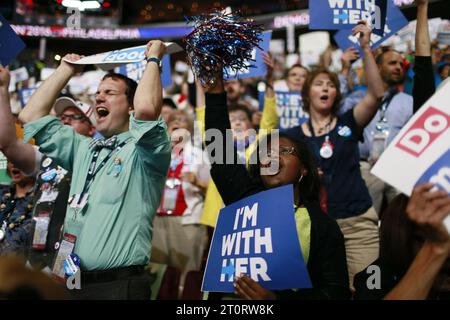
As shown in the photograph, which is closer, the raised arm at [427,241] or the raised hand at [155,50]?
the raised arm at [427,241]

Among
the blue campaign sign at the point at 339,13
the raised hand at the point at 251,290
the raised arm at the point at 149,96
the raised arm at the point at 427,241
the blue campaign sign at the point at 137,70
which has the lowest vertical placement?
the raised hand at the point at 251,290

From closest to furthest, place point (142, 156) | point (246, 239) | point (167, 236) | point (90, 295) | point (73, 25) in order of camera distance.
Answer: point (246, 239), point (90, 295), point (142, 156), point (73, 25), point (167, 236)

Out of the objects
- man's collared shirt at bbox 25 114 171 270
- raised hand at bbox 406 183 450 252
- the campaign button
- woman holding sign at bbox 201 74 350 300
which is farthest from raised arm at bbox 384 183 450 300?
the campaign button

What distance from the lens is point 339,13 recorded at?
160 inches

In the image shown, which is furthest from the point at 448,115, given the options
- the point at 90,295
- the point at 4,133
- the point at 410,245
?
the point at 4,133

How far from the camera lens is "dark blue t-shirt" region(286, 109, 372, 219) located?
3.78m

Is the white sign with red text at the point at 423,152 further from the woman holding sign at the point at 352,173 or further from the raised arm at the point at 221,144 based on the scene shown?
the woman holding sign at the point at 352,173

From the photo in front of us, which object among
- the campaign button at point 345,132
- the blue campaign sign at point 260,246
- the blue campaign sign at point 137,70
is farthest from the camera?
the blue campaign sign at point 137,70

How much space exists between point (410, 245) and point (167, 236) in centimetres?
363

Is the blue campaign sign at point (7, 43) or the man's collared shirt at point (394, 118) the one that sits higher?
the blue campaign sign at point (7, 43)

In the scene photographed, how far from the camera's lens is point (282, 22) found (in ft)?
51.6

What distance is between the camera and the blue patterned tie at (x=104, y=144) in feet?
10.2

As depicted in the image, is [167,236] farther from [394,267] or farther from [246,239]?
[394,267]

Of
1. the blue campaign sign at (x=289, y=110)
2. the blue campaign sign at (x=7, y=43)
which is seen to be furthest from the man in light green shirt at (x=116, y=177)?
the blue campaign sign at (x=289, y=110)
